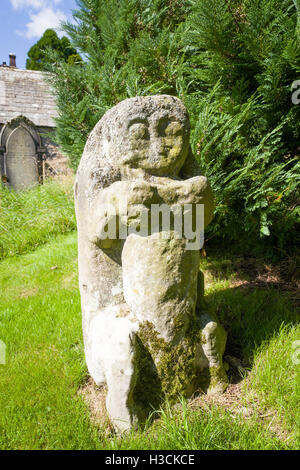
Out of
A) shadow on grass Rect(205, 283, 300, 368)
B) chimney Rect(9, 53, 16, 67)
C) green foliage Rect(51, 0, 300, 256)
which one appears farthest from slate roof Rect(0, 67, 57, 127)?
shadow on grass Rect(205, 283, 300, 368)

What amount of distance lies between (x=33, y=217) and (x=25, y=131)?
6.26 meters

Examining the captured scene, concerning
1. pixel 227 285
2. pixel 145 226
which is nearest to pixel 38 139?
pixel 227 285

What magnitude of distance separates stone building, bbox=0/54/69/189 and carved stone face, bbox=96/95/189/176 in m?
8.51

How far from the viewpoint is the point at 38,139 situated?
12.2 metres

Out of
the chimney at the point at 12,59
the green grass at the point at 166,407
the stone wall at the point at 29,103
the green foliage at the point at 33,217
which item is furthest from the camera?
the chimney at the point at 12,59

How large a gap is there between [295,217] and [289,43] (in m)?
1.62

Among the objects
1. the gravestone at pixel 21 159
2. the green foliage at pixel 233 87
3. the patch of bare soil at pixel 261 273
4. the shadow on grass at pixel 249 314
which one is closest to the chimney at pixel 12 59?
the gravestone at pixel 21 159

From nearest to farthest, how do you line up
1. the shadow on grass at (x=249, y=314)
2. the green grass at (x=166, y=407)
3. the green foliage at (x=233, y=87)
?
the green grass at (x=166, y=407)
the shadow on grass at (x=249, y=314)
the green foliage at (x=233, y=87)

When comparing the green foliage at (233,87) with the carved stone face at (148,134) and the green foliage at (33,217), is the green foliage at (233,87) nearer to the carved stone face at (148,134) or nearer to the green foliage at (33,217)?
the carved stone face at (148,134)

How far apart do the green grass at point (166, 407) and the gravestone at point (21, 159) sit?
28.0 ft

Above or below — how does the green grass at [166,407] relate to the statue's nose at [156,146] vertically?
below

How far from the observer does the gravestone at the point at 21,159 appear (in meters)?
11.3

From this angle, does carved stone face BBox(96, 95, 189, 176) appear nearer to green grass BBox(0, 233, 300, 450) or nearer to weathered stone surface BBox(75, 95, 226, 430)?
weathered stone surface BBox(75, 95, 226, 430)

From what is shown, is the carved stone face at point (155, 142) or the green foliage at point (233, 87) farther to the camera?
the green foliage at point (233, 87)
